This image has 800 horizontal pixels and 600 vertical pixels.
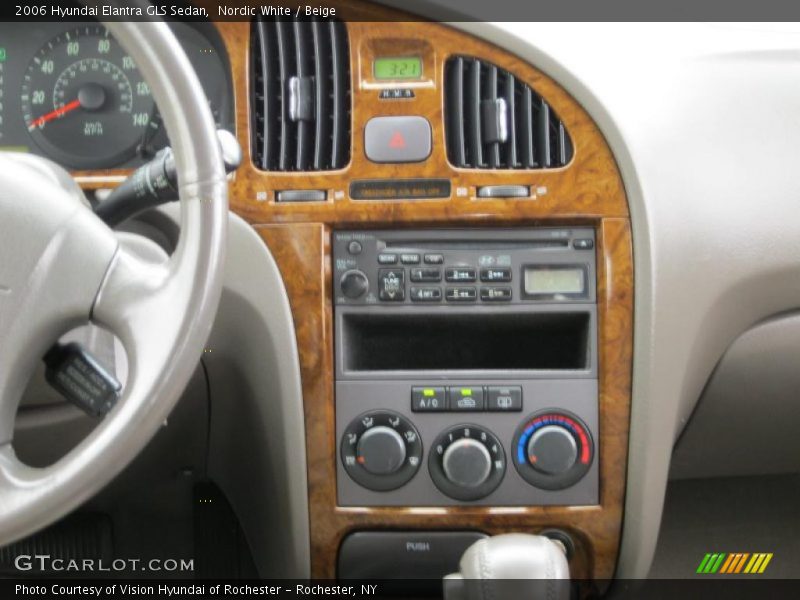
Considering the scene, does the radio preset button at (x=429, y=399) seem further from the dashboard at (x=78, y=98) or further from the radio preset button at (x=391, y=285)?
the dashboard at (x=78, y=98)

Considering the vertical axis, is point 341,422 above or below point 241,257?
below

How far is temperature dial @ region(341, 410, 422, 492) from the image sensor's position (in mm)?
1431

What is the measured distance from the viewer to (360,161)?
1.46 m

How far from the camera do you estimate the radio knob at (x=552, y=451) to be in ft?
4.68

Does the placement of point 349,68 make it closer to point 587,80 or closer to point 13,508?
point 587,80

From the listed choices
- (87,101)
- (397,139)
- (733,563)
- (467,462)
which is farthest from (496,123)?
(733,563)

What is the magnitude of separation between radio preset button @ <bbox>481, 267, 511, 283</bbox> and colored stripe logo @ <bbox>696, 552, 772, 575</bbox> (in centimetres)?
88

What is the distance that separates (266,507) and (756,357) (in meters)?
0.76

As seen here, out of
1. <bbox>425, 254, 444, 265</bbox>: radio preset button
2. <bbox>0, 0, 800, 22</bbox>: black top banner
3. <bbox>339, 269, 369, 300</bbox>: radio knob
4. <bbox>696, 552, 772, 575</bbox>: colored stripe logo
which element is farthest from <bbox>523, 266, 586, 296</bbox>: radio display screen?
<bbox>696, 552, 772, 575</bbox>: colored stripe logo

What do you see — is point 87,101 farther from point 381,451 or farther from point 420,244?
point 381,451

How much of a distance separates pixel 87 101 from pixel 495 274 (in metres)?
0.61

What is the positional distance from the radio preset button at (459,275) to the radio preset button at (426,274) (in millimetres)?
11

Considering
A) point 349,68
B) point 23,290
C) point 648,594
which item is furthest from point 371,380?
point 648,594

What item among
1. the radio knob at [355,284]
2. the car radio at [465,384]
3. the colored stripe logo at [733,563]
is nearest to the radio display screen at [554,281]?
the car radio at [465,384]
